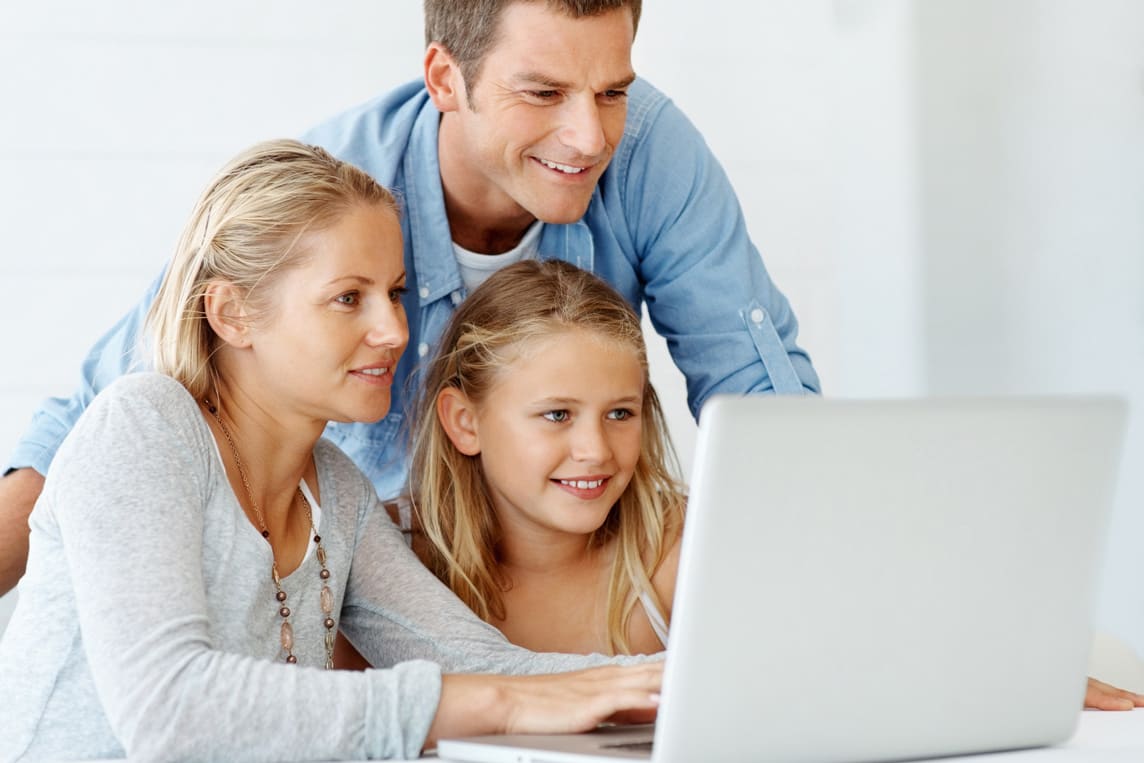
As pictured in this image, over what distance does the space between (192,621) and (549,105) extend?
0.86 metres

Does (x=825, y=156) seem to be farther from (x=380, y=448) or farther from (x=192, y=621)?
(x=192, y=621)

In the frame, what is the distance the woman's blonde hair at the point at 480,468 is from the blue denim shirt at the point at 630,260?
10 cm

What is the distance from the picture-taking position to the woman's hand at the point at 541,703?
101 centimetres

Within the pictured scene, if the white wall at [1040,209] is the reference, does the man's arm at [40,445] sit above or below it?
below

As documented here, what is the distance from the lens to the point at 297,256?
141 centimetres

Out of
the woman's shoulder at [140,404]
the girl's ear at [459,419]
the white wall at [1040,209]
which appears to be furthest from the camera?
the white wall at [1040,209]

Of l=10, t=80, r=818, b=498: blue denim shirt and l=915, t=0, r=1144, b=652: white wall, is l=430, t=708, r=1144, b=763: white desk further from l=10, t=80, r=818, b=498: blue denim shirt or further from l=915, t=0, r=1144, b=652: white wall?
l=915, t=0, r=1144, b=652: white wall

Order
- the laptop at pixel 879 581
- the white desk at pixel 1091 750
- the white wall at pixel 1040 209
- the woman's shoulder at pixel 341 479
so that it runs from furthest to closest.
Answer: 1. the white wall at pixel 1040 209
2. the woman's shoulder at pixel 341 479
3. the white desk at pixel 1091 750
4. the laptop at pixel 879 581

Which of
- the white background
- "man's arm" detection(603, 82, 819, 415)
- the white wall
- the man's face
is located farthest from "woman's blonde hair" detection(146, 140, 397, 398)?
the white wall

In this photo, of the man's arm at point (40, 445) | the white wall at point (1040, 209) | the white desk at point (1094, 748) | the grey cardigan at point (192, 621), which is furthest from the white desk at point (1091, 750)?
the white wall at point (1040, 209)

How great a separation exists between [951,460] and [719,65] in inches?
88.0

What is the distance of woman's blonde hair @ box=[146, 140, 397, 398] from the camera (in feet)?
4.62

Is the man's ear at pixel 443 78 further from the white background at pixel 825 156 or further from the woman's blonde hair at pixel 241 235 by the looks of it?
the white background at pixel 825 156

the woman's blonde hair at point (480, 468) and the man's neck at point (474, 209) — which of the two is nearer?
the woman's blonde hair at point (480, 468)
